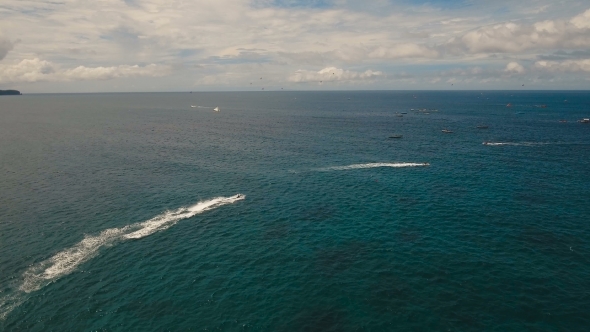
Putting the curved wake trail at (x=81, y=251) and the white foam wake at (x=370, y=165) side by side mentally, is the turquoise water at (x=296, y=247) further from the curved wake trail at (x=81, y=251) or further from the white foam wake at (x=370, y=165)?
the white foam wake at (x=370, y=165)

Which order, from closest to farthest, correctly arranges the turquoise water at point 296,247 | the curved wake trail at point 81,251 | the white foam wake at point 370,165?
the turquoise water at point 296,247 → the curved wake trail at point 81,251 → the white foam wake at point 370,165

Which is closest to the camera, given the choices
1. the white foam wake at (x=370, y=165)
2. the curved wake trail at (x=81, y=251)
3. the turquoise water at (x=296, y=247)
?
the turquoise water at (x=296, y=247)

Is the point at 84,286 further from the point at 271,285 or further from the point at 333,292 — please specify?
the point at 333,292

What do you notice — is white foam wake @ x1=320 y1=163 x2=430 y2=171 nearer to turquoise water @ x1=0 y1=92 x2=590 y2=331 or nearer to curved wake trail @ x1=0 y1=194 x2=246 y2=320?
turquoise water @ x1=0 y1=92 x2=590 y2=331

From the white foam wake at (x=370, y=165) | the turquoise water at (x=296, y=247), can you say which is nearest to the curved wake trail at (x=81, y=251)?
the turquoise water at (x=296, y=247)

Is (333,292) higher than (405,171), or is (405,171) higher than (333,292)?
(405,171)

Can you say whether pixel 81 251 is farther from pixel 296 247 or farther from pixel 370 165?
pixel 370 165

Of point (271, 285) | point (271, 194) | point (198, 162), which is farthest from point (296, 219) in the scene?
point (198, 162)

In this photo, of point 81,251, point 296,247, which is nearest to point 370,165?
point 296,247
